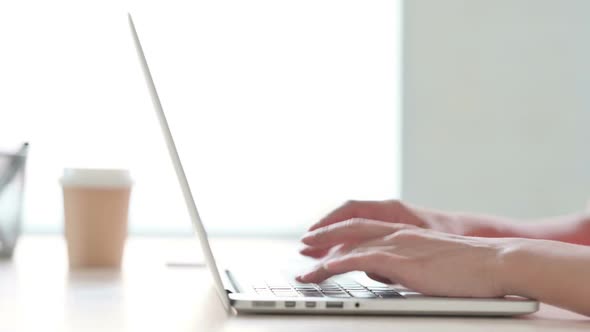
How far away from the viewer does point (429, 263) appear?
792 mm

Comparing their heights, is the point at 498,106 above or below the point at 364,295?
above

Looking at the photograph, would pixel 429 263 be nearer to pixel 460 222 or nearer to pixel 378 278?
pixel 378 278

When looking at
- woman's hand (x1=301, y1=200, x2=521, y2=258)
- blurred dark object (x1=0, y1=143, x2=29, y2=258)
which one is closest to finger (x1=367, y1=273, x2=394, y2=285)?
woman's hand (x1=301, y1=200, x2=521, y2=258)

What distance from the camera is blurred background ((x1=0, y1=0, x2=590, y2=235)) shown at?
10.4ft

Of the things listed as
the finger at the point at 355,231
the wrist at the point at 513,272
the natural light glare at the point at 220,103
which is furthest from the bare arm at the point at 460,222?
the natural light glare at the point at 220,103

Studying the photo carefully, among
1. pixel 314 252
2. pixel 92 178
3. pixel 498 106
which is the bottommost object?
pixel 314 252

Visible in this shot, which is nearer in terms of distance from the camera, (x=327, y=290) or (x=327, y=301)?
(x=327, y=301)

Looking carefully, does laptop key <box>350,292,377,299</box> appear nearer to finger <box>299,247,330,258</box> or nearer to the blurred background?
finger <box>299,247,330,258</box>

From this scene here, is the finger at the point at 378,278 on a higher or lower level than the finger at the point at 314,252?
higher

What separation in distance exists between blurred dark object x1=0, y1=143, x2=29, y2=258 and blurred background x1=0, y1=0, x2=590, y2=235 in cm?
Result: 189

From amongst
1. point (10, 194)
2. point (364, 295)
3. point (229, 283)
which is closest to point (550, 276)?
point (364, 295)

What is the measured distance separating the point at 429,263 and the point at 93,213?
1.86 ft

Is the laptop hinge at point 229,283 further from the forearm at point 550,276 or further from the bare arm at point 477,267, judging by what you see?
the forearm at point 550,276

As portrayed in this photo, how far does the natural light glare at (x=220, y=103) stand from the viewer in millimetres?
3166
